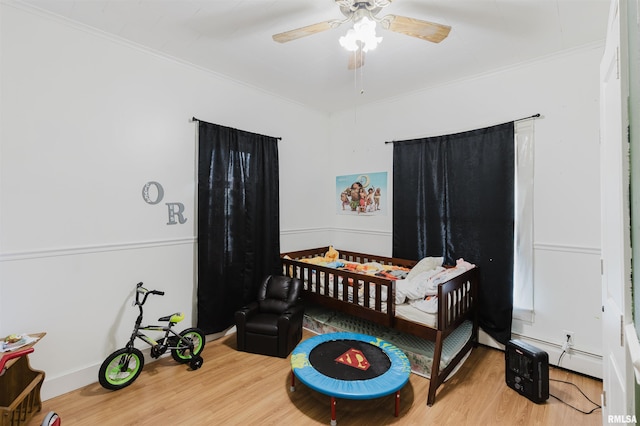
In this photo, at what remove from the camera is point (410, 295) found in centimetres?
253

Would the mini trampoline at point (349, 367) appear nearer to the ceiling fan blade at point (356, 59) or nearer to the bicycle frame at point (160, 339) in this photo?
the bicycle frame at point (160, 339)

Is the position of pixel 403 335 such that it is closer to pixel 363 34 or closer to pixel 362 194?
pixel 362 194

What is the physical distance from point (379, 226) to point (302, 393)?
7.11 ft

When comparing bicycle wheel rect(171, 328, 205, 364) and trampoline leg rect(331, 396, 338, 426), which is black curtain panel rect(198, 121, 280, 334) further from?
trampoline leg rect(331, 396, 338, 426)

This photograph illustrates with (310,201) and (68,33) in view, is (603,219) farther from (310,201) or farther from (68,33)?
(68,33)

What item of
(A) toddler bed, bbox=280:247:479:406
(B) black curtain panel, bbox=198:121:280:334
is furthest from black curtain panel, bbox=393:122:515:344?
(B) black curtain panel, bbox=198:121:280:334

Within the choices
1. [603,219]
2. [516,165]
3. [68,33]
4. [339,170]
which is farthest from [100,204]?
[516,165]

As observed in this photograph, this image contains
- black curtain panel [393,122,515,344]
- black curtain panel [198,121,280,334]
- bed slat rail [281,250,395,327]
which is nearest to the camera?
bed slat rail [281,250,395,327]

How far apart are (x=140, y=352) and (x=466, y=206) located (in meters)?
3.21

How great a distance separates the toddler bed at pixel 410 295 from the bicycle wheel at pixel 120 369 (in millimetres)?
1661

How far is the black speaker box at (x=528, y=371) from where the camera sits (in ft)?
6.80

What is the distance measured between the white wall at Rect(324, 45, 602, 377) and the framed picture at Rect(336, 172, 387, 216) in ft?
3.60

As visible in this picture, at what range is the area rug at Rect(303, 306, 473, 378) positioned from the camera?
8.05 ft

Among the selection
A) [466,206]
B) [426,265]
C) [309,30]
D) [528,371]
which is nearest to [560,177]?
[466,206]
